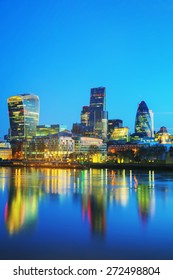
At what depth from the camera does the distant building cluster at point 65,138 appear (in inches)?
5231

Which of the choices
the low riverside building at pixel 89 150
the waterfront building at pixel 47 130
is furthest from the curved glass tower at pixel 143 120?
the waterfront building at pixel 47 130

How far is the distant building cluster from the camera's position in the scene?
133m

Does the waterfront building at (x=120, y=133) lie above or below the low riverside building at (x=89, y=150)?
above

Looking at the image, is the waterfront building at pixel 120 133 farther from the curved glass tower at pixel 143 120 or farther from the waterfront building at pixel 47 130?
the waterfront building at pixel 47 130

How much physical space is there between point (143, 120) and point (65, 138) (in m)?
57.0

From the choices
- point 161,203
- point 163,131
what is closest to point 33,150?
point 163,131

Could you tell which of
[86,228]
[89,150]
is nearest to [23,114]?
[89,150]

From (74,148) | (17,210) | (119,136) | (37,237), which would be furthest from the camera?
(119,136)

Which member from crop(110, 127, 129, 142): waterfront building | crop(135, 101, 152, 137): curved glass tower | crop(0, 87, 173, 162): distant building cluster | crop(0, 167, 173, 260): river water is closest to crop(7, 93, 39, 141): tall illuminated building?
crop(0, 87, 173, 162): distant building cluster

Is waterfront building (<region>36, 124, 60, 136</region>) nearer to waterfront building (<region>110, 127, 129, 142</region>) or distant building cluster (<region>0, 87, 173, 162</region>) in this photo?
distant building cluster (<region>0, 87, 173, 162</region>)

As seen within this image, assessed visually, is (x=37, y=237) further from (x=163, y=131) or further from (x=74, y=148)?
(x=163, y=131)

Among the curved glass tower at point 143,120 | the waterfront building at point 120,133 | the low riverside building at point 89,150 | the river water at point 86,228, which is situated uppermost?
the curved glass tower at point 143,120
